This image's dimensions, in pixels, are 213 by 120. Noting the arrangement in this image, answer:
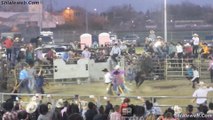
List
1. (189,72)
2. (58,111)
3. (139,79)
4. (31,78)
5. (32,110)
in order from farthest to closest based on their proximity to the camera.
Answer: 1. (189,72)
2. (139,79)
3. (31,78)
4. (32,110)
5. (58,111)

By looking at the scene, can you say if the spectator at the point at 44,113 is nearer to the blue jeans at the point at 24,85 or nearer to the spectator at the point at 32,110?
the spectator at the point at 32,110

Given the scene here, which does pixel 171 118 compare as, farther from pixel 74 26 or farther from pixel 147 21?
pixel 147 21

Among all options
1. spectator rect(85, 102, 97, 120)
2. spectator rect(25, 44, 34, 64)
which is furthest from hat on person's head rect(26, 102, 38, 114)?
spectator rect(25, 44, 34, 64)

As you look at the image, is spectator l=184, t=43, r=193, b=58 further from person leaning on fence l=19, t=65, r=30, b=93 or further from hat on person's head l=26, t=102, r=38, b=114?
hat on person's head l=26, t=102, r=38, b=114

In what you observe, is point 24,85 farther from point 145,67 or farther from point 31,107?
point 31,107

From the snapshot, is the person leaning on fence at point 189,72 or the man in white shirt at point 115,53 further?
the man in white shirt at point 115,53

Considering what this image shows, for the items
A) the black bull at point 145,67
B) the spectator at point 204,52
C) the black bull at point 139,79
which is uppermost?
the spectator at point 204,52

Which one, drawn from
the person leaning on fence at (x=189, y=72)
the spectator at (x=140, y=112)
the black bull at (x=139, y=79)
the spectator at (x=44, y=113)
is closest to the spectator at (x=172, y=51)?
the person leaning on fence at (x=189, y=72)

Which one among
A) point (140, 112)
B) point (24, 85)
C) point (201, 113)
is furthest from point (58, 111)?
point (24, 85)

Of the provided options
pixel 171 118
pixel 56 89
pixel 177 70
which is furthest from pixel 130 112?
pixel 177 70

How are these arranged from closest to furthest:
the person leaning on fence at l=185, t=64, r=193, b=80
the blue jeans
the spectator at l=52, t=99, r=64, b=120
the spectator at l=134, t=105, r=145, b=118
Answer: the spectator at l=52, t=99, r=64, b=120 → the spectator at l=134, t=105, r=145, b=118 → the blue jeans → the person leaning on fence at l=185, t=64, r=193, b=80

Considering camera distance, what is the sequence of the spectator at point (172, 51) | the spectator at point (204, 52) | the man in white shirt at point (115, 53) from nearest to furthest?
1. the man in white shirt at point (115, 53)
2. the spectator at point (172, 51)
3. the spectator at point (204, 52)

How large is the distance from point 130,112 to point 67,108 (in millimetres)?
1363

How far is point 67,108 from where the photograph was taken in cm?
1164
